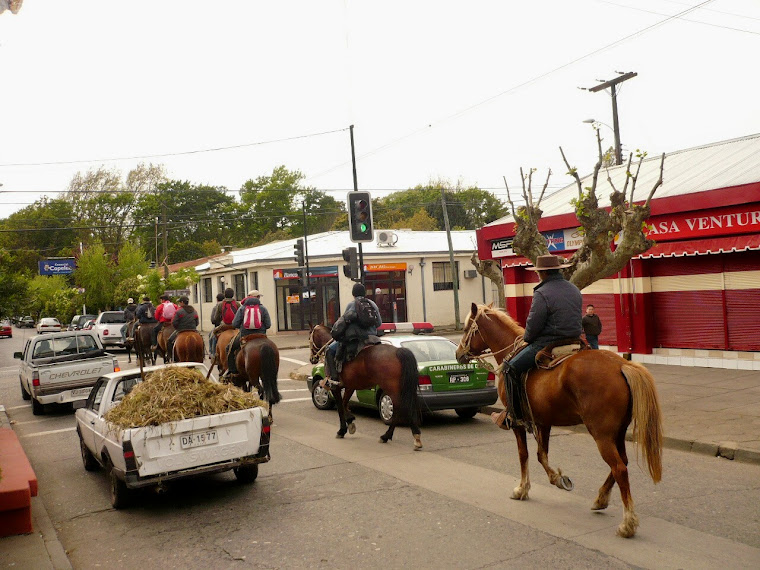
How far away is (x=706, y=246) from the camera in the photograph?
16.0 m

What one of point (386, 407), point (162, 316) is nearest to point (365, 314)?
point (386, 407)

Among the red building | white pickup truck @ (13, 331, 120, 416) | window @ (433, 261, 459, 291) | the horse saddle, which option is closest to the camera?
the horse saddle

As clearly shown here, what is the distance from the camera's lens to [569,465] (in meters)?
8.65

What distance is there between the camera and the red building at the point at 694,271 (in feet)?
51.9

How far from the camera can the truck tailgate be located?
6891 mm

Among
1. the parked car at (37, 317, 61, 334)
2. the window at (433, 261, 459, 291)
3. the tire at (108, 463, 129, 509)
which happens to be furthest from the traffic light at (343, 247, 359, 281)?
the parked car at (37, 317, 61, 334)

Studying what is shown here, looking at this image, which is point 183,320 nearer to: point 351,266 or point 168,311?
point 351,266

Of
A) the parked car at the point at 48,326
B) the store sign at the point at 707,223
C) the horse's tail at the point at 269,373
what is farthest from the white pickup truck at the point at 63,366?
the parked car at the point at 48,326

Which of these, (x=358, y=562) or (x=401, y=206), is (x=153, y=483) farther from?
(x=401, y=206)

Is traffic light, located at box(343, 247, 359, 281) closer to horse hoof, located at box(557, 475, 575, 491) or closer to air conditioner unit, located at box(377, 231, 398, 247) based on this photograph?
horse hoof, located at box(557, 475, 575, 491)

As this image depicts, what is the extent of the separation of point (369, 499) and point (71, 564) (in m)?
2.88

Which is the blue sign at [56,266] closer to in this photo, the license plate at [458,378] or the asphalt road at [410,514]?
the asphalt road at [410,514]

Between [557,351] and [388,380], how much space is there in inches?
153

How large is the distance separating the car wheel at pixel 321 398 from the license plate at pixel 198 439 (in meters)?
6.60
